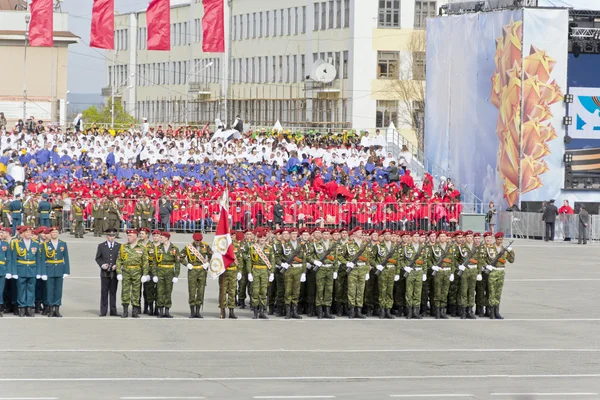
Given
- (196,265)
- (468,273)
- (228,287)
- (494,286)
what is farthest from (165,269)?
(494,286)

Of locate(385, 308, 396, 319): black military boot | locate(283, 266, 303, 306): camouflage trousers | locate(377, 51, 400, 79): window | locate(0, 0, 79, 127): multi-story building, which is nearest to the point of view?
locate(283, 266, 303, 306): camouflage trousers

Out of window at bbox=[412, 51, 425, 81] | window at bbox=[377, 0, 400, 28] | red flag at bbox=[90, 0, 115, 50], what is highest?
window at bbox=[377, 0, 400, 28]

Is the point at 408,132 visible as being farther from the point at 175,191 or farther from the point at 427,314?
the point at 427,314

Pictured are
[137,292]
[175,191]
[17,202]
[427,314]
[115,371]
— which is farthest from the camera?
[175,191]

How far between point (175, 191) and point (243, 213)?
219cm

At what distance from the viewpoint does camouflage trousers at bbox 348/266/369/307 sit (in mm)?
22156

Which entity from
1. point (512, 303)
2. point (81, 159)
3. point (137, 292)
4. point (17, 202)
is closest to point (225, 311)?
point (137, 292)

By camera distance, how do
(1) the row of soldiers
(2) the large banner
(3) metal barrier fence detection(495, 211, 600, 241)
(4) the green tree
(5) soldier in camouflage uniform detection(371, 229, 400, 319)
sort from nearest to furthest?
(1) the row of soldiers → (5) soldier in camouflage uniform detection(371, 229, 400, 319) → (3) metal barrier fence detection(495, 211, 600, 241) → (2) the large banner → (4) the green tree

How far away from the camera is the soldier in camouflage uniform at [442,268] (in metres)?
22.5

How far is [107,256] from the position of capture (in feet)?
71.1

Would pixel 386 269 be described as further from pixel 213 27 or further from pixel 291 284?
pixel 213 27

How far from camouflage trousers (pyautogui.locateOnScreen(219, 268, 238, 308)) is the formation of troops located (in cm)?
2

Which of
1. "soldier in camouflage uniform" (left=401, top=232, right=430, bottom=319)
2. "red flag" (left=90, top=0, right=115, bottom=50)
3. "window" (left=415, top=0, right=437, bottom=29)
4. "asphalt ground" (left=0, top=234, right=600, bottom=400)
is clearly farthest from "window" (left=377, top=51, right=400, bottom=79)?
"soldier in camouflage uniform" (left=401, top=232, right=430, bottom=319)

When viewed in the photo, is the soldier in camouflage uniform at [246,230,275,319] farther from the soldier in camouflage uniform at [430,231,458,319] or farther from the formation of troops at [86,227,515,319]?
the soldier in camouflage uniform at [430,231,458,319]
